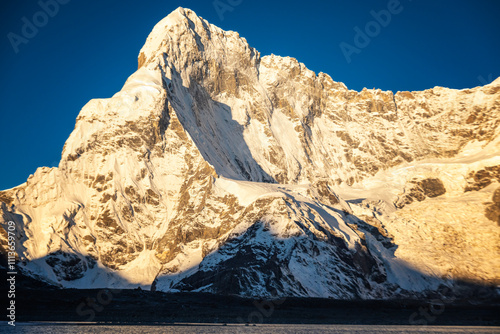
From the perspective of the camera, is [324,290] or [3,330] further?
[324,290]

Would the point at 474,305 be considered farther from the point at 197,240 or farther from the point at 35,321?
the point at 35,321

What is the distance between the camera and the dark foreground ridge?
121125 millimetres

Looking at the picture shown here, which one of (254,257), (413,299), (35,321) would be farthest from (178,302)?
(413,299)

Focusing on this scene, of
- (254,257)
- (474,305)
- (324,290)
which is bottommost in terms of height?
(474,305)

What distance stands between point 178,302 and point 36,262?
198ft

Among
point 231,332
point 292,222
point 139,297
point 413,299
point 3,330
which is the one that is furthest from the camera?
point 413,299

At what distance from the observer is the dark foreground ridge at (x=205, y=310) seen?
397 ft

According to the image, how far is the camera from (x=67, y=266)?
188000 mm

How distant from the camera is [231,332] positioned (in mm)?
99938

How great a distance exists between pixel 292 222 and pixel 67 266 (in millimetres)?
71704

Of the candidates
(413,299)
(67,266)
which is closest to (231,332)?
(67,266)

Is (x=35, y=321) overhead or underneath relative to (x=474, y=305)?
overhead

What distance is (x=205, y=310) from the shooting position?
445 feet

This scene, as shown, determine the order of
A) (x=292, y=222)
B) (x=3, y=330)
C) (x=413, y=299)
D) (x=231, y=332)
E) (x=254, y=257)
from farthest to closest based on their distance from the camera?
(x=413, y=299) < (x=292, y=222) < (x=254, y=257) < (x=231, y=332) < (x=3, y=330)
